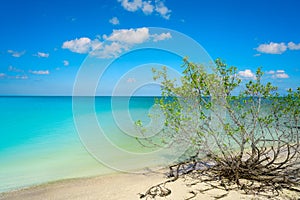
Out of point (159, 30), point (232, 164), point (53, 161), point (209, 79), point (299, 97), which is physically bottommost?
point (53, 161)

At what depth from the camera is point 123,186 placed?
5766 mm

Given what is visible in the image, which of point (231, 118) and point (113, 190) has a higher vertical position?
point (231, 118)

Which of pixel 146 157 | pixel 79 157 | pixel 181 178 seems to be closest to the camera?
pixel 181 178

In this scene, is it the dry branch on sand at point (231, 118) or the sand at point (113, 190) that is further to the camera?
the dry branch on sand at point (231, 118)

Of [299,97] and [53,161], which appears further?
[53,161]

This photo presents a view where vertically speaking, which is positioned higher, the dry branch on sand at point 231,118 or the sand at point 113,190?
the dry branch on sand at point 231,118

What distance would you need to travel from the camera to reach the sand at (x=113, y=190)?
4.73 metres

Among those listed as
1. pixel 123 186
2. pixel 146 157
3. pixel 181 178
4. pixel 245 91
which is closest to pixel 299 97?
pixel 245 91

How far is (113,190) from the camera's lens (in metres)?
5.54

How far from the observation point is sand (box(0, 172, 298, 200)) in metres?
4.73

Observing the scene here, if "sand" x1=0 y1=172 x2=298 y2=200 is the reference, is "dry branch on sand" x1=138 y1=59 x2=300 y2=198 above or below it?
above

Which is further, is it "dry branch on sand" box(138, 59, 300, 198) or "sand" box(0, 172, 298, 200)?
"dry branch on sand" box(138, 59, 300, 198)

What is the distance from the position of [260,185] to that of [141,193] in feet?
8.05

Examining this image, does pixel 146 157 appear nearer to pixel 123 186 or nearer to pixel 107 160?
pixel 107 160
